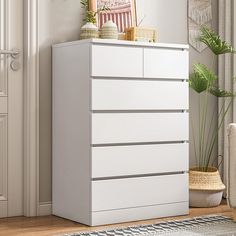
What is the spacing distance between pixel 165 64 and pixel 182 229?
1.11 m

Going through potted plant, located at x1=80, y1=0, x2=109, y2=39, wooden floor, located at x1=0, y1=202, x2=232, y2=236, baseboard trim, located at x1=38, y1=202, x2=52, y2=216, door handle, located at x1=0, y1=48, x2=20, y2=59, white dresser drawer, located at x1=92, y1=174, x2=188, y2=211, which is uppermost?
potted plant, located at x1=80, y1=0, x2=109, y2=39

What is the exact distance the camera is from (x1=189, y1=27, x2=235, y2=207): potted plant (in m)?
4.42

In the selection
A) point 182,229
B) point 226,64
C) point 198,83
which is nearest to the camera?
point 182,229

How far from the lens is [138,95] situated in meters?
3.88

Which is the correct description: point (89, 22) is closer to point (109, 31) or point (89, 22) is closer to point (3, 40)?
point (109, 31)

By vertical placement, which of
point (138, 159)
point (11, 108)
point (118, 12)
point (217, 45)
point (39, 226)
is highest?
point (118, 12)

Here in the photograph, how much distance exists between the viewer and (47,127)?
13.4ft

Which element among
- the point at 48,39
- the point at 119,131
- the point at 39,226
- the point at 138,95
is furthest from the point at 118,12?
the point at 39,226

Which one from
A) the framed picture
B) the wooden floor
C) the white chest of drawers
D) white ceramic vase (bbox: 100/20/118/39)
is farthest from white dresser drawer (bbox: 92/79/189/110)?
the wooden floor

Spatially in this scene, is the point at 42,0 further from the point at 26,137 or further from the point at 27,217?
the point at 27,217

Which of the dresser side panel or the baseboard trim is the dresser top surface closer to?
the dresser side panel

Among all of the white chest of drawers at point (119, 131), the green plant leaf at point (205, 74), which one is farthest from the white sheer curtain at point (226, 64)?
the white chest of drawers at point (119, 131)

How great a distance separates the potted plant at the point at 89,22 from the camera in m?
4.02

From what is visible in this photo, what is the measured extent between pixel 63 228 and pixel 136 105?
91 cm
